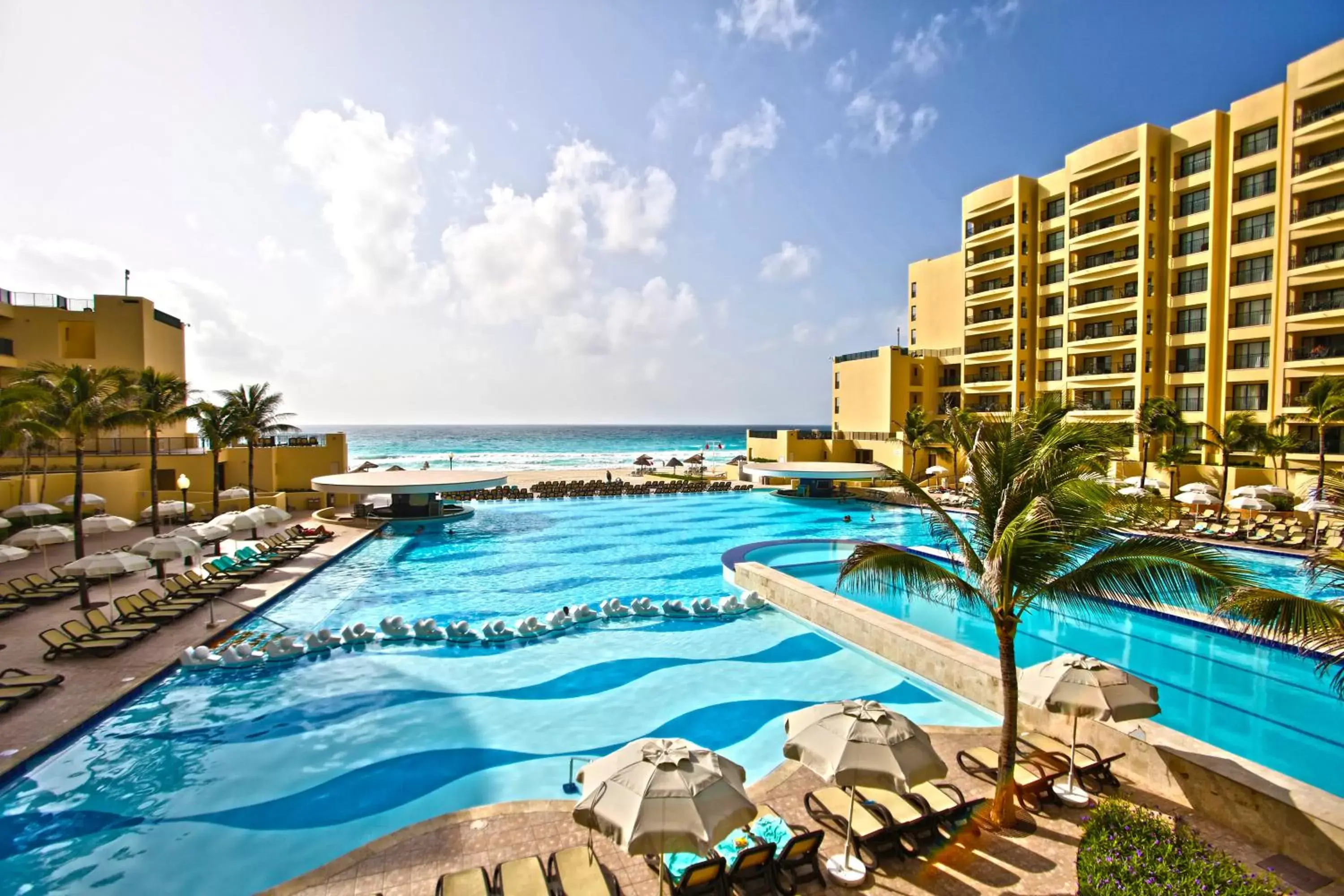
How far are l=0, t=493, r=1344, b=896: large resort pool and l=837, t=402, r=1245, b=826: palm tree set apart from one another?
4527mm

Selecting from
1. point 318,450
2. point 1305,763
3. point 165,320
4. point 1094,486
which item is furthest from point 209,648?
point 165,320

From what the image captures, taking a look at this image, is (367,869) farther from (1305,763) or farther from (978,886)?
(1305,763)

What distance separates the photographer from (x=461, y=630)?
1452cm

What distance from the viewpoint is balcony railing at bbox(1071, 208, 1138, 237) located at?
35787 millimetres

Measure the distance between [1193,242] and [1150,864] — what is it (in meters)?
40.1

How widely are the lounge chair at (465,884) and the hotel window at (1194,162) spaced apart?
1727 inches

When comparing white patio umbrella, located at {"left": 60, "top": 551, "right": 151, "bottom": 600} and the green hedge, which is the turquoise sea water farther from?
the green hedge

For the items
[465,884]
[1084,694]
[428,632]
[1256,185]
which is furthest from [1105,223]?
[465,884]

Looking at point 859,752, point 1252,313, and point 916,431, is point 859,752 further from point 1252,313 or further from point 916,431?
point 1252,313

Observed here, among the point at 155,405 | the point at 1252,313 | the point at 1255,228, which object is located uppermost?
the point at 1255,228

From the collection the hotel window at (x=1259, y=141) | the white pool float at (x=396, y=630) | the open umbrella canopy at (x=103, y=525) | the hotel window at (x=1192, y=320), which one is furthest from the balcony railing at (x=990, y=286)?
the open umbrella canopy at (x=103, y=525)

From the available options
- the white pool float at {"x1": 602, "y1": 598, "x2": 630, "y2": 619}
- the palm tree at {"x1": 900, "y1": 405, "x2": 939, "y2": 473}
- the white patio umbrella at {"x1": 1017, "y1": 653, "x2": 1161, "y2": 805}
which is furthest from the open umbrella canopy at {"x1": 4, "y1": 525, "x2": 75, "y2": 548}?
the palm tree at {"x1": 900, "y1": 405, "x2": 939, "y2": 473}

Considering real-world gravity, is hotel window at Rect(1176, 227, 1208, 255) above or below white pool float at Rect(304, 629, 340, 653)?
above

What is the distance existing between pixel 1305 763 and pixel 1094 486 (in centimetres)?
705
